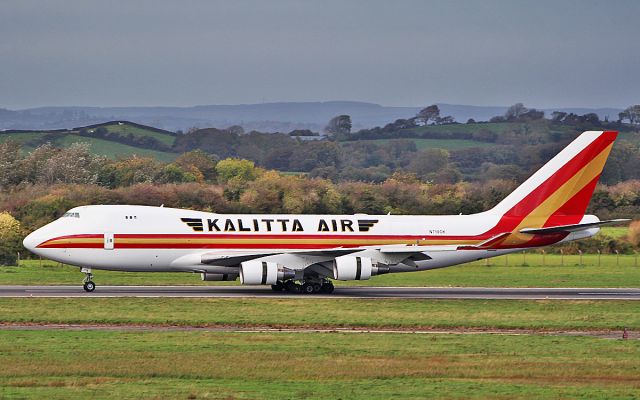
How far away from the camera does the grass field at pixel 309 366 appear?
26.9m

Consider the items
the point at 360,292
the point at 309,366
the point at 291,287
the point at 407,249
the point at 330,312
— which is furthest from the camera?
the point at 360,292

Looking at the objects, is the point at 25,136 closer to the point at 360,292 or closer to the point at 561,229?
the point at 360,292

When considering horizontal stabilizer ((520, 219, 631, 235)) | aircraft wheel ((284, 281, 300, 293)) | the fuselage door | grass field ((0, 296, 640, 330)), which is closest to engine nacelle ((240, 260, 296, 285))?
grass field ((0, 296, 640, 330))

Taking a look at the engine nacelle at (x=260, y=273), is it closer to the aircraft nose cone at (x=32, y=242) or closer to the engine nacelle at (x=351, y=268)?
the engine nacelle at (x=351, y=268)

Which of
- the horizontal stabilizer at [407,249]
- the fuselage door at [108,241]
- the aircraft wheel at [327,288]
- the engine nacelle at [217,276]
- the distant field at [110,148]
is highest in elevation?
the distant field at [110,148]

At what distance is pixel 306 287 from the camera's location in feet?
172

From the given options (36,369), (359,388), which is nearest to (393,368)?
(359,388)

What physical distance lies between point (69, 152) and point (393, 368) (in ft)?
312

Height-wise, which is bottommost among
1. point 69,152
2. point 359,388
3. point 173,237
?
point 359,388

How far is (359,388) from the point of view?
2745 centimetres

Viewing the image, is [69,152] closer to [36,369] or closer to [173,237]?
[173,237]

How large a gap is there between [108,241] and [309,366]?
74.3 ft

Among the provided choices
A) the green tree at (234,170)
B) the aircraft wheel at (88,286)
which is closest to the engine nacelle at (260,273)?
the aircraft wheel at (88,286)

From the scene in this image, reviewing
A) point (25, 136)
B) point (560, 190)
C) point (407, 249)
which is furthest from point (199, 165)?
point (407, 249)
